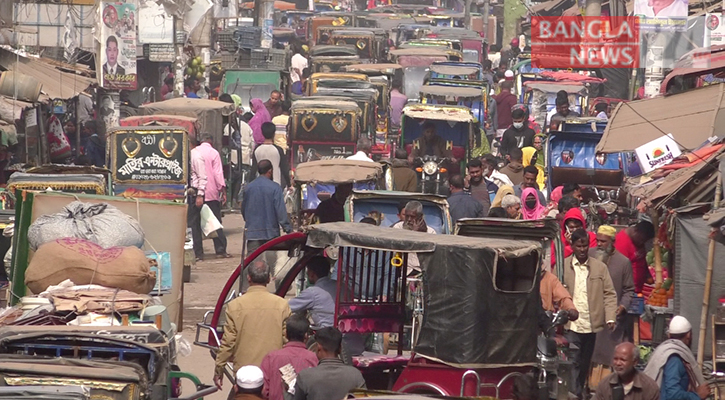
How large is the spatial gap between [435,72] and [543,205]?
16.9 meters

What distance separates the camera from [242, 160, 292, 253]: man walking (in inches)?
535

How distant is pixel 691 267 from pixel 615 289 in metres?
0.86

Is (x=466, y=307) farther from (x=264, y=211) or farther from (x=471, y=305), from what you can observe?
(x=264, y=211)

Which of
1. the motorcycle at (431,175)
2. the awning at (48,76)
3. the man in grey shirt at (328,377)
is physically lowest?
the motorcycle at (431,175)

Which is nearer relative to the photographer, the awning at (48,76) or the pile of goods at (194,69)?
the awning at (48,76)

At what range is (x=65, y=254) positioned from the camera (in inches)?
345

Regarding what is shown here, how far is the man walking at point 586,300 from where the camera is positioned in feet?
33.4

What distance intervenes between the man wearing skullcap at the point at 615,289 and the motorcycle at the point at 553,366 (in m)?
1.34

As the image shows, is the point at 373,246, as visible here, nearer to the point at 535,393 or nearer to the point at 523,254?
the point at 523,254

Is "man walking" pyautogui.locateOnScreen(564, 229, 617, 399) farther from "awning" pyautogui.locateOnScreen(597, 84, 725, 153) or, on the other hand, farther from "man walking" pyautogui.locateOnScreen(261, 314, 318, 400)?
"man walking" pyautogui.locateOnScreen(261, 314, 318, 400)

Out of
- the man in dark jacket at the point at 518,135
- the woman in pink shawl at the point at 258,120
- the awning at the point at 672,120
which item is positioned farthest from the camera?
the woman in pink shawl at the point at 258,120

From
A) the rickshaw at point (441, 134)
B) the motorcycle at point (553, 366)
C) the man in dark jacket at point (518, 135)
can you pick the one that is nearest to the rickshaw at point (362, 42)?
the rickshaw at point (441, 134)

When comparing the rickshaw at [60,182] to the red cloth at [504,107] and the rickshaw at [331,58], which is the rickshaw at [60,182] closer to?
the red cloth at [504,107]

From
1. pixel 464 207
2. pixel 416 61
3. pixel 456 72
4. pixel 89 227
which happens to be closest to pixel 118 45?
pixel 456 72
